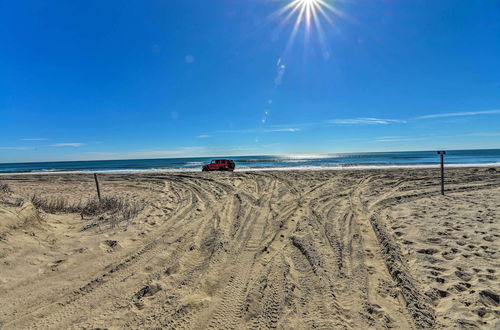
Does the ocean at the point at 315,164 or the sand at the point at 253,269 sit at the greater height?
the ocean at the point at 315,164

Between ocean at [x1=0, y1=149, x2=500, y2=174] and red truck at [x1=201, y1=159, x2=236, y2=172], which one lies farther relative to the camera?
ocean at [x1=0, y1=149, x2=500, y2=174]

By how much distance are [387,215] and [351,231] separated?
2.11 metres

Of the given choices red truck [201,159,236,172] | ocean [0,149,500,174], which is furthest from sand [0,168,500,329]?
ocean [0,149,500,174]

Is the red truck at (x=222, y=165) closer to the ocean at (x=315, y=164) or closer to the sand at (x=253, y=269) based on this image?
the ocean at (x=315, y=164)

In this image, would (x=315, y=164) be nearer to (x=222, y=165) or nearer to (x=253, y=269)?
(x=222, y=165)

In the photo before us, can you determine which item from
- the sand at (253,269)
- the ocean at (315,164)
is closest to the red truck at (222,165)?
the ocean at (315,164)

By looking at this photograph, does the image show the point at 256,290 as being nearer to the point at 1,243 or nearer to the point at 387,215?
the point at 1,243

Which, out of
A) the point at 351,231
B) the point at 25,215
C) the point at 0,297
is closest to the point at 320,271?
the point at 351,231

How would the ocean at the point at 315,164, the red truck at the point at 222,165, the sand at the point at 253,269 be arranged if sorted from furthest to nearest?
1. the ocean at the point at 315,164
2. the red truck at the point at 222,165
3. the sand at the point at 253,269

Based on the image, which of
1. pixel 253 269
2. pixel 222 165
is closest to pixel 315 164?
pixel 222 165

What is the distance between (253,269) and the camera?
3904 mm

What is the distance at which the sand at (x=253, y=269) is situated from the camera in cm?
274

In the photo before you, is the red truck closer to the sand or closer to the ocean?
the ocean

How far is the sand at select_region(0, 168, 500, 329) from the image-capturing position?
274 centimetres
